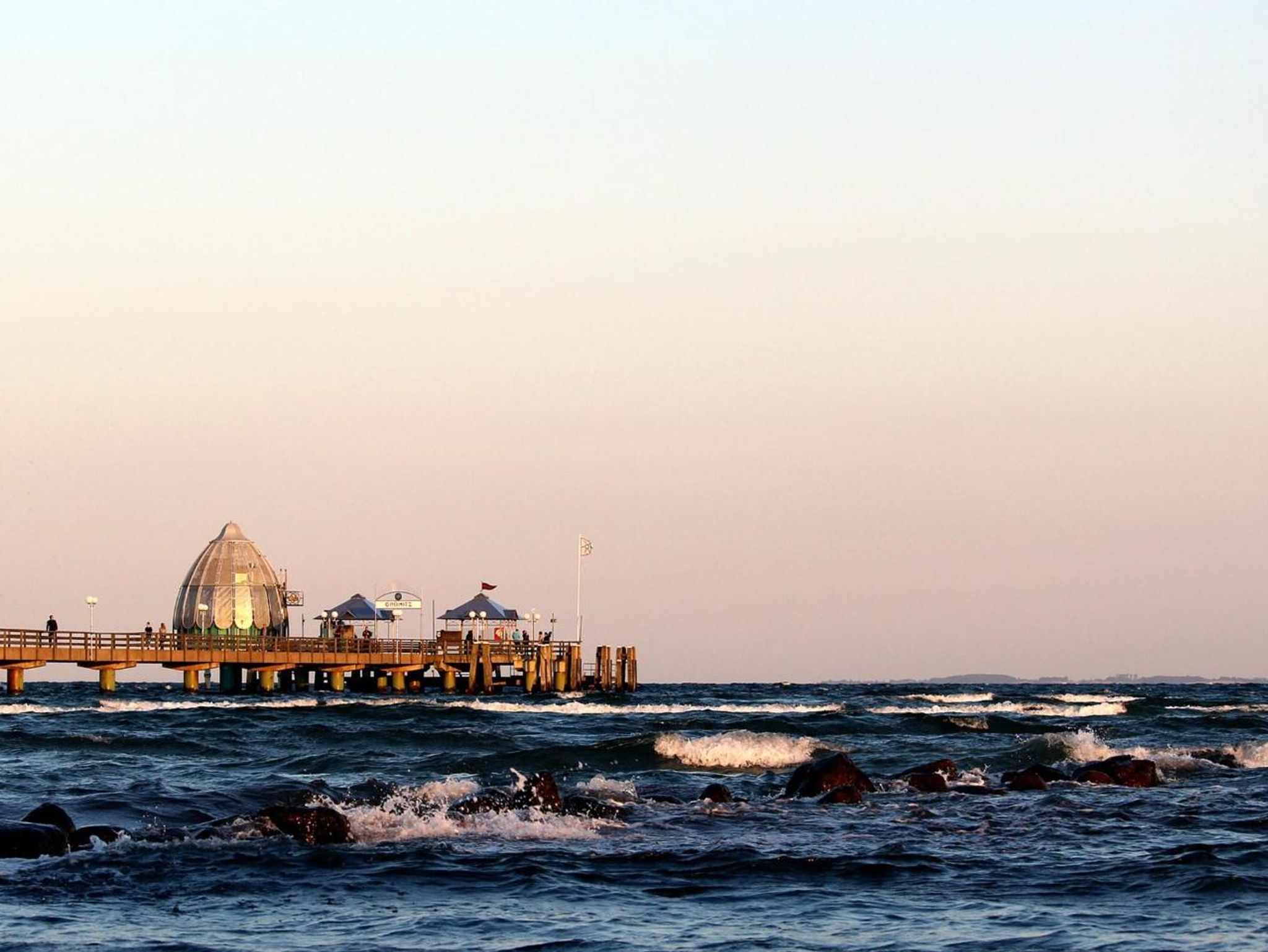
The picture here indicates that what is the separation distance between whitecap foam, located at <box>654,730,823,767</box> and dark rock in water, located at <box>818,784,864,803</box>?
24.9 ft

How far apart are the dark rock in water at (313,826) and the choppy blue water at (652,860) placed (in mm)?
303

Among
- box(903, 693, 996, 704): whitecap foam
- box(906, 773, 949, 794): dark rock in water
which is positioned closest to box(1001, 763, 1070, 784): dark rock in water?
box(906, 773, 949, 794): dark rock in water

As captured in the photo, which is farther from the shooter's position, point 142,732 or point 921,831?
point 142,732

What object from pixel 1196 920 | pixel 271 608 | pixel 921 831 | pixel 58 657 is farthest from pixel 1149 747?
pixel 271 608

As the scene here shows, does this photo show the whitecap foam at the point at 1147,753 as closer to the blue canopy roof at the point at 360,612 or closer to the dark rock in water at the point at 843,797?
the dark rock in water at the point at 843,797

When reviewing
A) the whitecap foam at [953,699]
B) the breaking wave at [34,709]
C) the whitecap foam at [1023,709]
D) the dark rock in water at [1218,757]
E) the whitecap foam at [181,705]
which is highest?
the dark rock in water at [1218,757]

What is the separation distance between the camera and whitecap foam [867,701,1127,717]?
52312 millimetres

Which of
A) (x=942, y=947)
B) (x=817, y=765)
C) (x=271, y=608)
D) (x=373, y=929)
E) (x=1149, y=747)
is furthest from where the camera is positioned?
(x=271, y=608)

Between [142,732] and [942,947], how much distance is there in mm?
28576

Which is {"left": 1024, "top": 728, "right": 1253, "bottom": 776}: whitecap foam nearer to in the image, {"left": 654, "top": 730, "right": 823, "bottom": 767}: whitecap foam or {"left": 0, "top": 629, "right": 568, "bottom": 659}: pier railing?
{"left": 654, "top": 730, "right": 823, "bottom": 767}: whitecap foam

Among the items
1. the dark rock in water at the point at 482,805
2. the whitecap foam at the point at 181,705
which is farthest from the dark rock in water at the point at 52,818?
the whitecap foam at the point at 181,705

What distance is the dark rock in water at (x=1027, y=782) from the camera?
890 inches

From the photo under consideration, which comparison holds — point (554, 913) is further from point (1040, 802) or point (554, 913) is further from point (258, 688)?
point (258, 688)

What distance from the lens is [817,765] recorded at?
875 inches
